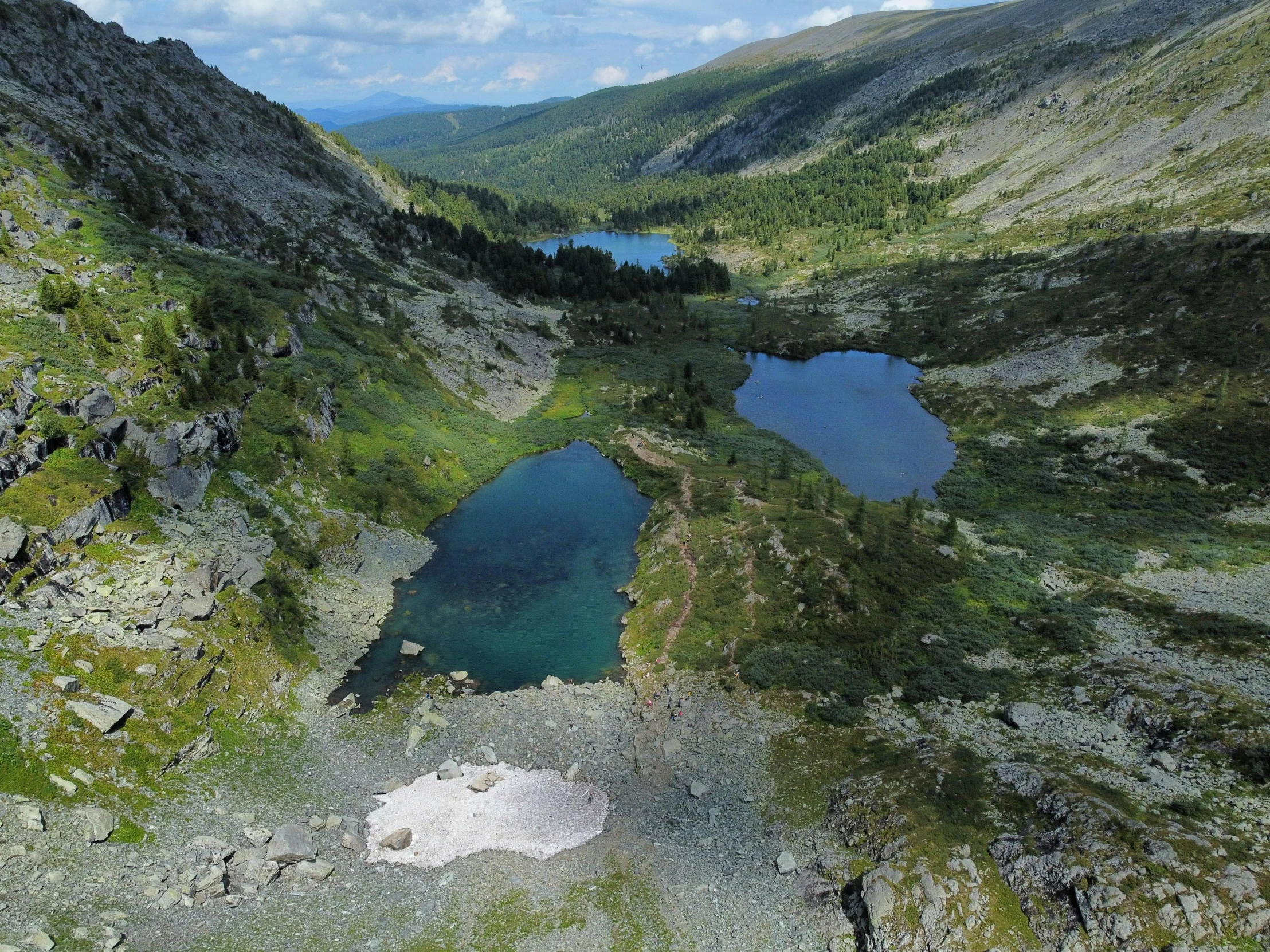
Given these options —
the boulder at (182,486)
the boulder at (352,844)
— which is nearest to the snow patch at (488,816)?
the boulder at (352,844)

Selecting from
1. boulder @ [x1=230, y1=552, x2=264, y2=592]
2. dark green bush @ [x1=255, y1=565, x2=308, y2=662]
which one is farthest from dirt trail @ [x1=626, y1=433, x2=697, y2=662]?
boulder @ [x1=230, y1=552, x2=264, y2=592]

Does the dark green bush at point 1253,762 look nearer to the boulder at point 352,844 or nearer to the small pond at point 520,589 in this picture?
the small pond at point 520,589

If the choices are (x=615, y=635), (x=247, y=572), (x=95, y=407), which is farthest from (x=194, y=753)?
(x=615, y=635)

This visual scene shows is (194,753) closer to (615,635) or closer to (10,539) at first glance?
(10,539)

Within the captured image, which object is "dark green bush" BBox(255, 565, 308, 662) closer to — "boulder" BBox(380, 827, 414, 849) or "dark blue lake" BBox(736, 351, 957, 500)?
"boulder" BBox(380, 827, 414, 849)

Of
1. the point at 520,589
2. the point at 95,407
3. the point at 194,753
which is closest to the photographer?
the point at 194,753

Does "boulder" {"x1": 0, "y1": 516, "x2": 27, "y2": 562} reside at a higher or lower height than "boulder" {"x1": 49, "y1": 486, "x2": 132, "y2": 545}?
higher
